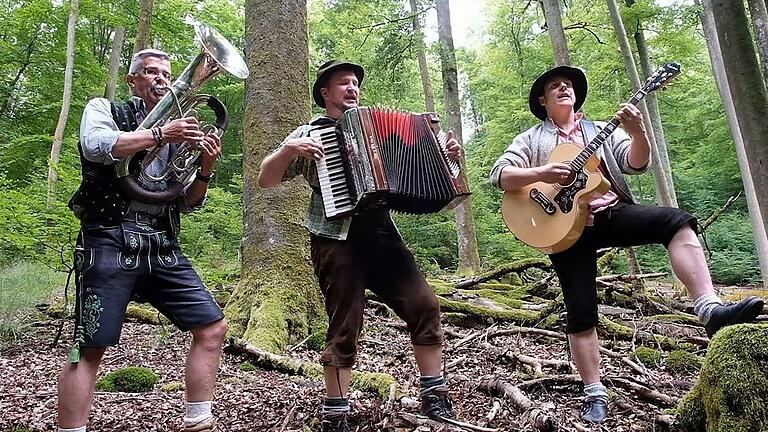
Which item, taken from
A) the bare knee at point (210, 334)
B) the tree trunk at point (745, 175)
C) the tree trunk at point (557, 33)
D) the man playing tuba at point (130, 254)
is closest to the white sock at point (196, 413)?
the man playing tuba at point (130, 254)

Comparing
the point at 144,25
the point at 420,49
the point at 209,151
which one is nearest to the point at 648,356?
the point at 209,151

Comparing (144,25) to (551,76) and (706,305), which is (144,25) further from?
(706,305)

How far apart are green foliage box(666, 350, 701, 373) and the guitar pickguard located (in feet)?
6.24

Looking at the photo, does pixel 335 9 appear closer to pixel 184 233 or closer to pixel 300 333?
pixel 184 233

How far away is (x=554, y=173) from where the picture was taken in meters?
3.08

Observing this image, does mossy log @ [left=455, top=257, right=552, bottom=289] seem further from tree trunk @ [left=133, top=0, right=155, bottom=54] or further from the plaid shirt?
tree trunk @ [left=133, top=0, right=155, bottom=54]

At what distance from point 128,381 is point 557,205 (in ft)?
10.0

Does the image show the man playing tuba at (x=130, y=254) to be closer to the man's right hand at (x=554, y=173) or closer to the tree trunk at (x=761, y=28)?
the man's right hand at (x=554, y=173)

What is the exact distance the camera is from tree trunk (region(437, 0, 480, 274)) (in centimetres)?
1170

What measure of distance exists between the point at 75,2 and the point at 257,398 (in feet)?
39.8

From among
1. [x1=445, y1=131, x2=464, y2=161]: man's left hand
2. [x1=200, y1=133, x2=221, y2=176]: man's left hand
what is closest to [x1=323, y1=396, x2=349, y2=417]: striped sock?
[x1=200, y1=133, x2=221, y2=176]: man's left hand

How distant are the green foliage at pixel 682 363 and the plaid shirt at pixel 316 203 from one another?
280cm

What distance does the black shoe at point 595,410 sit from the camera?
292 cm

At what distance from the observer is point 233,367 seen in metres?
4.21
